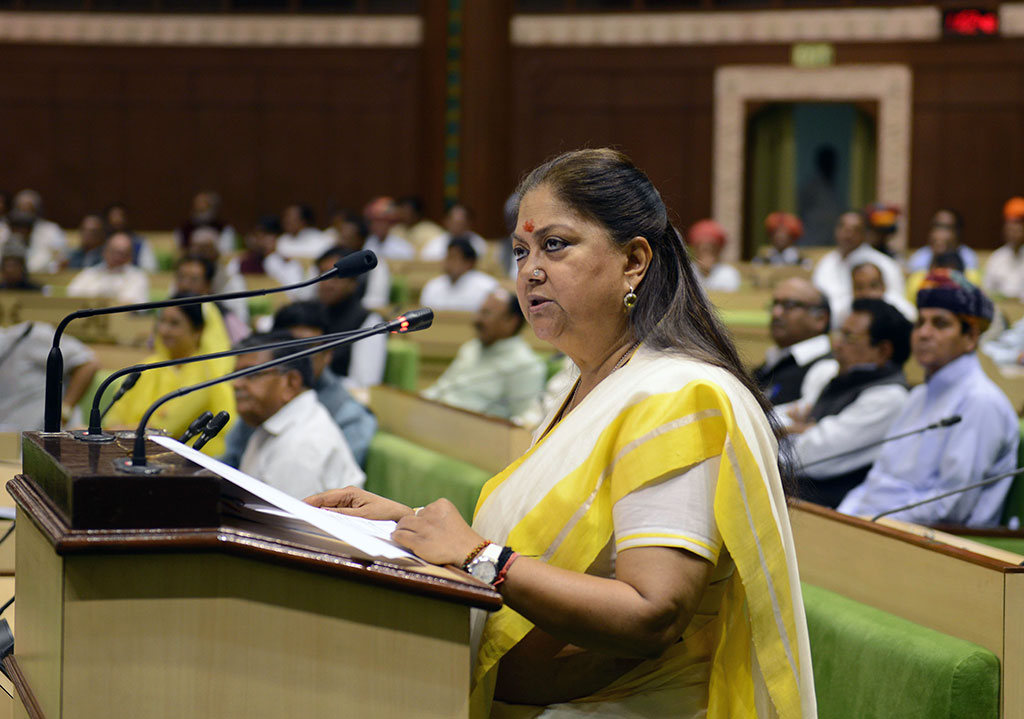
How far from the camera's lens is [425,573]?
48.6 inches

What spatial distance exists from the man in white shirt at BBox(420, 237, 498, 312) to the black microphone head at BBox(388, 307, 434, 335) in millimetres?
6006

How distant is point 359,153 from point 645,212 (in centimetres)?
1099

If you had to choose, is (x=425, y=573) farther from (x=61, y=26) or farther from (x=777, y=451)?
(x=61, y=26)

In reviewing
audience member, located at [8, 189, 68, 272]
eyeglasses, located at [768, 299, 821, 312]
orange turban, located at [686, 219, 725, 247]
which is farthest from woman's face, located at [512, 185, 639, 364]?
audience member, located at [8, 189, 68, 272]

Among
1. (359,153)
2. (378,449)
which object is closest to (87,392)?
(378,449)

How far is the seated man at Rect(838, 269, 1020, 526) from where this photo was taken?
11.5ft

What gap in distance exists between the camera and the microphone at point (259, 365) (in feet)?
4.17

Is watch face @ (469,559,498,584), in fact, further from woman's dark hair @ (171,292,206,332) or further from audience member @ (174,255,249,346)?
woman's dark hair @ (171,292,206,332)

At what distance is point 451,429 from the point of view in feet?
13.9

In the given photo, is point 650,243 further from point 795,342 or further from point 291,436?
point 795,342

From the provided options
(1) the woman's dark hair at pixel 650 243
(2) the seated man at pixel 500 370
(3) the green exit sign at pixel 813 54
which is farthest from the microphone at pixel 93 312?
(3) the green exit sign at pixel 813 54

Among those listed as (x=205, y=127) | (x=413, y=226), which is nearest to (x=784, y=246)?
(x=413, y=226)

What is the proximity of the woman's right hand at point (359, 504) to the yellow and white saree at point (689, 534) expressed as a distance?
0.16 m

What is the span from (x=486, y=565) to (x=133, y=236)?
398 inches
